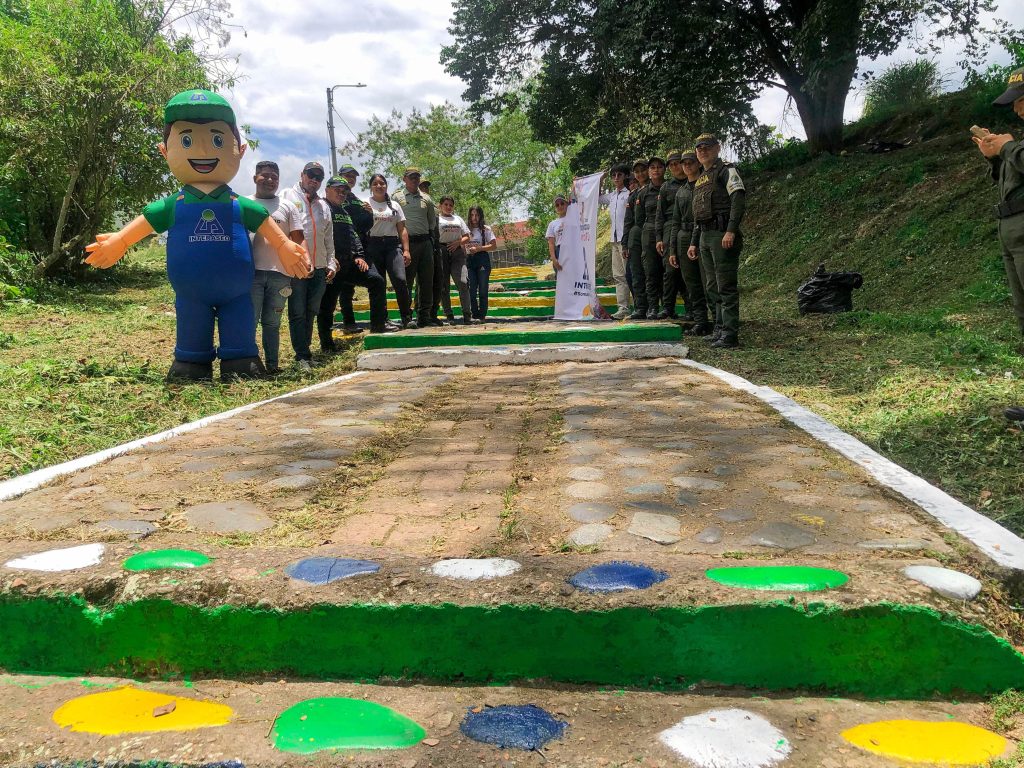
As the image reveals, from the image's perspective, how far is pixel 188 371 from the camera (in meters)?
5.22

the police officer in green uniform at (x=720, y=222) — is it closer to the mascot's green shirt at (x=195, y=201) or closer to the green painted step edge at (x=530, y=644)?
the mascot's green shirt at (x=195, y=201)

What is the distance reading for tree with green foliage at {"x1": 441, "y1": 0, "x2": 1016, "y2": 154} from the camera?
12.3 m

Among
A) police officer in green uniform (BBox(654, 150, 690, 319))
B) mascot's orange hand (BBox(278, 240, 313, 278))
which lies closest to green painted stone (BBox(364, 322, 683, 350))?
police officer in green uniform (BBox(654, 150, 690, 319))

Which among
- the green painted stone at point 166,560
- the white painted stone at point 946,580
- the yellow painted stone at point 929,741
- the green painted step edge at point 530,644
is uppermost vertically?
the green painted stone at point 166,560

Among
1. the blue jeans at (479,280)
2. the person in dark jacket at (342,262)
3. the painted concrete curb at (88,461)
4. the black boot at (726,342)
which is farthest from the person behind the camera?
the blue jeans at (479,280)

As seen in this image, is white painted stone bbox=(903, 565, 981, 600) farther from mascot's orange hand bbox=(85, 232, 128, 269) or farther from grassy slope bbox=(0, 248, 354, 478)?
mascot's orange hand bbox=(85, 232, 128, 269)

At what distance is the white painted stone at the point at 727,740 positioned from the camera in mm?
1367

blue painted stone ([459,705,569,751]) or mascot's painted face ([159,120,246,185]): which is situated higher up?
mascot's painted face ([159,120,246,185])

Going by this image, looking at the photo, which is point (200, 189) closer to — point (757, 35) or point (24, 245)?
point (24, 245)

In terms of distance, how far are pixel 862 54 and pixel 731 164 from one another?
348 inches

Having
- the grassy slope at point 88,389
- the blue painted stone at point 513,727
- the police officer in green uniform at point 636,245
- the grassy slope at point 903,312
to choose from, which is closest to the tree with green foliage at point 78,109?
the grassy slope at point 88,389

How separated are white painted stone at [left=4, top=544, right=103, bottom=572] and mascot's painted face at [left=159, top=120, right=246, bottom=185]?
12.5ft

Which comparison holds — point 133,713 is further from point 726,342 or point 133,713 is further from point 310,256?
point 726,342

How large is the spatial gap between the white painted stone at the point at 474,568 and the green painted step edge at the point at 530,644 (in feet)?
0.44
